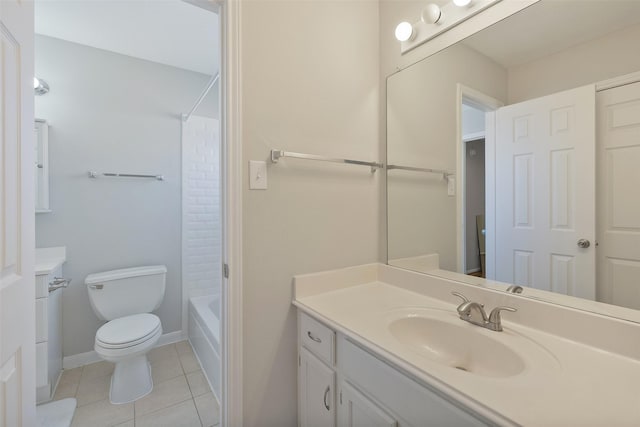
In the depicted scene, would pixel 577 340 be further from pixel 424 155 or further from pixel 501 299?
pixel 424 155

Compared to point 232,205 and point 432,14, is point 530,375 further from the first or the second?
point 432,14

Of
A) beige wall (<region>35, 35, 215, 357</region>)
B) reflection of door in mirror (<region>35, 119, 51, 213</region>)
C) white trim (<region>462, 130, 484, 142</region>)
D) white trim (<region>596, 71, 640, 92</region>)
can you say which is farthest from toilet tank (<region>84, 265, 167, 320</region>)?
white trim (<region>596, 71, 640, 92</region>)

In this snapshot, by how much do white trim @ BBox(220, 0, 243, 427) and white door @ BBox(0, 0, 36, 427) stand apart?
0.55 meters

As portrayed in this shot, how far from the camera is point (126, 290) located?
83.0 inches

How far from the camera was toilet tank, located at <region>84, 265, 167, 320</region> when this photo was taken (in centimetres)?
203

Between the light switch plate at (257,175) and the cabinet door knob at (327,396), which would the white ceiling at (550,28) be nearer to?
the light switch plate at (257,175)

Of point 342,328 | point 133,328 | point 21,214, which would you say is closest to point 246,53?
point 21,214

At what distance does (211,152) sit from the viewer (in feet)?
8.67

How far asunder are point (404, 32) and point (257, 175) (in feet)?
3.30

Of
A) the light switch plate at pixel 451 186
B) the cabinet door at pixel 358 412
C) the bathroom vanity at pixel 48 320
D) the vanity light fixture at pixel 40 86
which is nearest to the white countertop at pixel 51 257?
the bathroom vanity at pixel 48 320

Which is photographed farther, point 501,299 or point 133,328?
point 133,328

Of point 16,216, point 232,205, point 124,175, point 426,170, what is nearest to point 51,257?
point 124,175

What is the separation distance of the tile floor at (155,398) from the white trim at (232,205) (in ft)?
2.32

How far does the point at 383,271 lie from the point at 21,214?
4.66 feet
